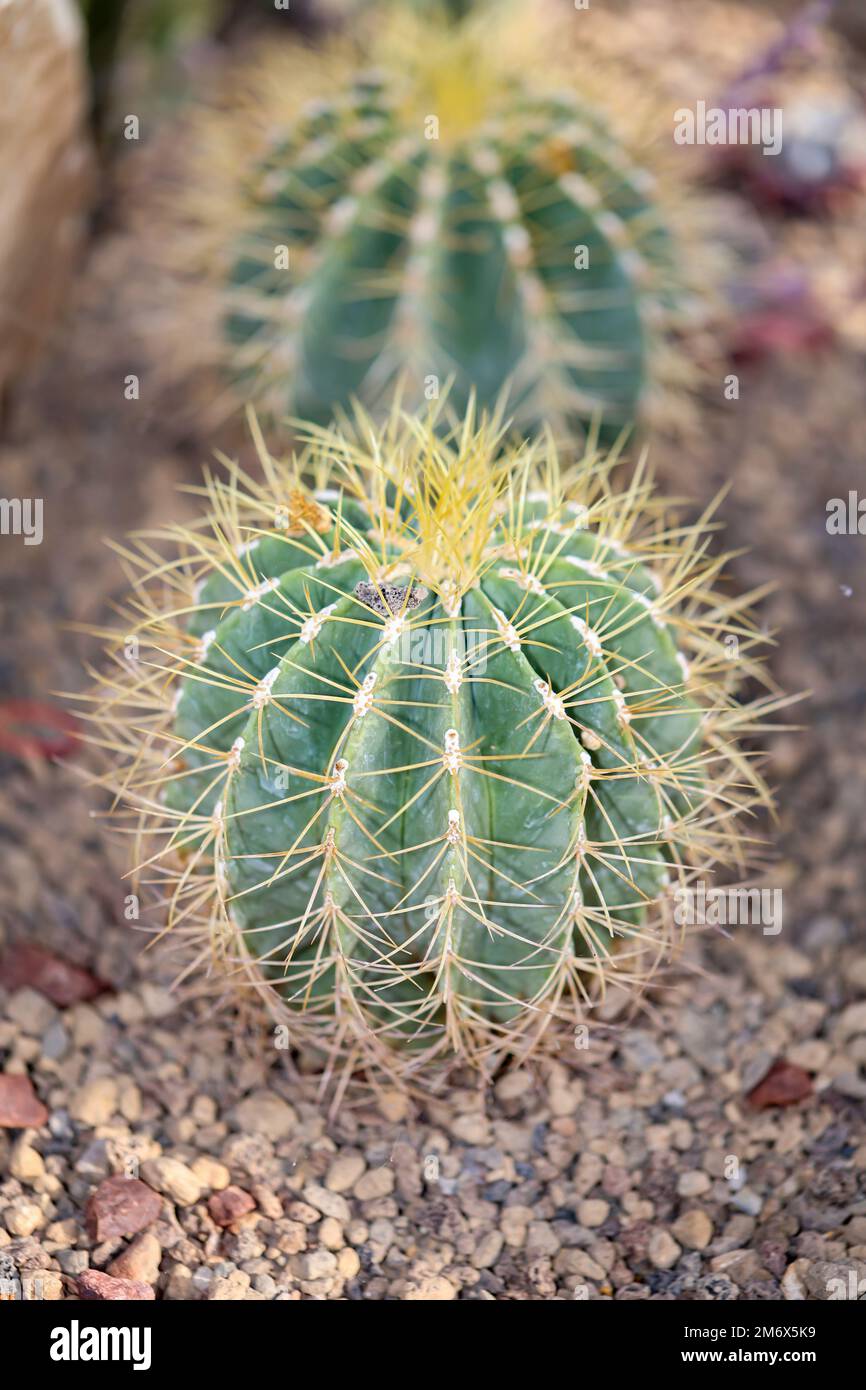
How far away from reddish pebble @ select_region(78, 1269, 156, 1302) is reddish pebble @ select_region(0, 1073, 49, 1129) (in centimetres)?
30

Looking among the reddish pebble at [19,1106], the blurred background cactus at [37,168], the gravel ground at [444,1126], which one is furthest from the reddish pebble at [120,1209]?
the blurred background cactus at [37,168]

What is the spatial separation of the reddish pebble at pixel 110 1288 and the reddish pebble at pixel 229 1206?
6.3 inches

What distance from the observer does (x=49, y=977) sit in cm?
243

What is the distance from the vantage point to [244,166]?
3309mm

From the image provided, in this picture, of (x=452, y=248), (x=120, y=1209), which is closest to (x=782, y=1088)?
(x=120, y=1209)

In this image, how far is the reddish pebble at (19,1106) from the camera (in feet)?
7.05

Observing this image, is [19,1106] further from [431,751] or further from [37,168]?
[37,168]

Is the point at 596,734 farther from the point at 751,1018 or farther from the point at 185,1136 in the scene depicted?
the point at 185,1136

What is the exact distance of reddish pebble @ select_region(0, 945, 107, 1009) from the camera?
2.41 m

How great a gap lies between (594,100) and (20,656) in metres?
1.90

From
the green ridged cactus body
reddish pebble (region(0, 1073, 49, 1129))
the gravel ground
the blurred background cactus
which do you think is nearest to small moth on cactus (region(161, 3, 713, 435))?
the green ridged cactus body

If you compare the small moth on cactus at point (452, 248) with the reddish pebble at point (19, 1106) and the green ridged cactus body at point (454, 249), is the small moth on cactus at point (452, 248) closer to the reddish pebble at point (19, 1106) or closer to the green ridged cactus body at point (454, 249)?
the green ridged cactus body at point (454, 249)

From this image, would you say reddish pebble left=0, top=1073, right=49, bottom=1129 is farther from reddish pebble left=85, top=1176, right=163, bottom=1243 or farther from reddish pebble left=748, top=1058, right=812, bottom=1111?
reddish pebble left=748, top=1058, right=812, bottom=1111
